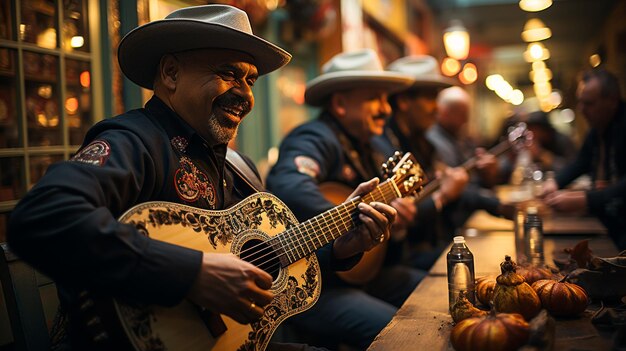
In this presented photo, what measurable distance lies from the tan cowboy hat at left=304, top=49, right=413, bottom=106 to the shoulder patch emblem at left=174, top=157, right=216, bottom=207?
5.19ft

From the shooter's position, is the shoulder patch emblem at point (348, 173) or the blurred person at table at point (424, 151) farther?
the blurred person at table at point (424, 151)

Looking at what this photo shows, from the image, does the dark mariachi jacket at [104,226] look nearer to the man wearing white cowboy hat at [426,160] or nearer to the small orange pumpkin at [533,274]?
the small orange pumpkin at [533,274]

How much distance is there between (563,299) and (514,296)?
7.1 inches

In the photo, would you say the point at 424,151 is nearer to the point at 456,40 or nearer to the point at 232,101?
the point at 232,101

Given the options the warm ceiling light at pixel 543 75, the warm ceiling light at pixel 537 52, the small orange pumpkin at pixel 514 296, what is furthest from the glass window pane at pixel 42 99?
the warm ceiling light at pixel 543 75

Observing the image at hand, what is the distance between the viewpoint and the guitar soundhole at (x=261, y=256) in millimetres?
2012

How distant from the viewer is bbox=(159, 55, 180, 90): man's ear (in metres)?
2.17

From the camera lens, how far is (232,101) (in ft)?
7.19

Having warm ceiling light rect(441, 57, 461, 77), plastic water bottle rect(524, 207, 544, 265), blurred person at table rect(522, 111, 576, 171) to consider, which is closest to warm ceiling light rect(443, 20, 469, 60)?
warm ceiling light rect(441, 57, 461, 77)

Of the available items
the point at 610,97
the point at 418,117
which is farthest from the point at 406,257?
the point at 610,97

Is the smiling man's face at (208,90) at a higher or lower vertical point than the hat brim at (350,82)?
lower

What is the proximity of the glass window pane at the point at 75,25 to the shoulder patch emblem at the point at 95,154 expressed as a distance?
1189 millimetres

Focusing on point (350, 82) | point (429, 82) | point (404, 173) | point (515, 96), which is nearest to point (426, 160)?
point (429, 82)

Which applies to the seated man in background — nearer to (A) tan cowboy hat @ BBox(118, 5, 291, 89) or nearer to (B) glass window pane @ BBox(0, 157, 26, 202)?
(A) tan cowboy hat @ BBox(118, 5, 291, 89)
